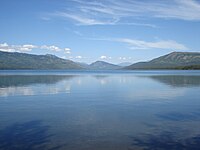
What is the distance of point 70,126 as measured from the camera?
18.6 metres

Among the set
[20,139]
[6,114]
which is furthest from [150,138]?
[6,114]

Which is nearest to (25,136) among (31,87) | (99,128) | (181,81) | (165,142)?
(99,128)

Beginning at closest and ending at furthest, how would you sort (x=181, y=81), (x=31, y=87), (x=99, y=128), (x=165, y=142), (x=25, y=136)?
(x=165, y=142) < (x=25, y=136) < (x=99, y=128) < (x=31, y=87) < (x=181, y=81)

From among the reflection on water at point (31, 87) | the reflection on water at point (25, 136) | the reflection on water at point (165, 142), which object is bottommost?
the reflection on water at point (165, 142)

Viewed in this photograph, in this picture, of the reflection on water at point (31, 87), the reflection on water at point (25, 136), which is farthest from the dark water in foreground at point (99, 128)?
the reflection on water at point (31, 87)

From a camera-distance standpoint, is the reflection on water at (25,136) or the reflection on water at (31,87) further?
the reflection on water at (31,87)

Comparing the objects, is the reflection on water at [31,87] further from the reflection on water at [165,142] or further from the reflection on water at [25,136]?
the reflection on water at [165,142]

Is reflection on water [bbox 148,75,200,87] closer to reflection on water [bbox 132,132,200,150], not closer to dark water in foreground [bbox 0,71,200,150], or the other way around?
dark water in foreground [bbox 0,71,200,150]

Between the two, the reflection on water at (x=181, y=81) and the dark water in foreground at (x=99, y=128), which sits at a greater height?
the reflection on water at (x=181, y=81)

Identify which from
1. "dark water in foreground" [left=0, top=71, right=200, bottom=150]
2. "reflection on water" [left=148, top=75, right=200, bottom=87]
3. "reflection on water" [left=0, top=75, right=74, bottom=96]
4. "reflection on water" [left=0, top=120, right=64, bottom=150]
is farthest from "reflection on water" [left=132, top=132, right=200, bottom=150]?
"reflection on water" [left=148, top=75, right=200, bottom=87]

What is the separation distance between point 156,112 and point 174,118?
2967 mm

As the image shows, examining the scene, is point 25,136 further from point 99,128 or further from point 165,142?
point 165,142

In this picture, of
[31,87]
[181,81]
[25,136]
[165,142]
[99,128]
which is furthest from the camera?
[181,81]

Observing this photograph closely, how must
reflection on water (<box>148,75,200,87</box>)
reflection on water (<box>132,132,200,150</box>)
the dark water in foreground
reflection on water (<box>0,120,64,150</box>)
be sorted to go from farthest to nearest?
1. reflection on water (<box>148,75,200,87</box>)
2. the dark water in foreground
3. reflection on water (<box>0,120,64,150</box>)
4. reflection on water (<box>132,132,200,150</box>)
